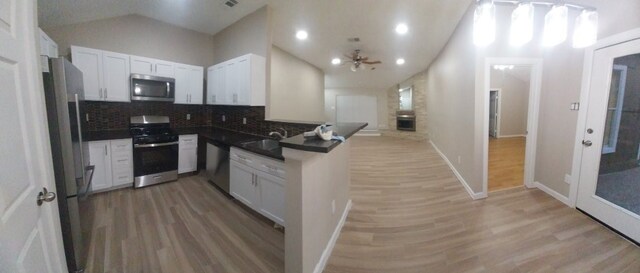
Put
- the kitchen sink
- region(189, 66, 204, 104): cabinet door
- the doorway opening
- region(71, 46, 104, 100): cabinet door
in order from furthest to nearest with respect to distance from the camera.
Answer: the doorway opening
region(189, 66, 204, 104): cabinet door
region(71, 46, 104, 100): cabinet door
the kitchen sink

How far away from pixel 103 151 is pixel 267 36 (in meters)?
2.87

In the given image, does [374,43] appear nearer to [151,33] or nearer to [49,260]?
[151,33]

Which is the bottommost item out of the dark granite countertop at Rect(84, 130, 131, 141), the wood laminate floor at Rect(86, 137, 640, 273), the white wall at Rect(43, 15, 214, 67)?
the wood laminate floor at Rect(86, 137, 640, 273)

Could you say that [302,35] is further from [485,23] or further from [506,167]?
[506,167]

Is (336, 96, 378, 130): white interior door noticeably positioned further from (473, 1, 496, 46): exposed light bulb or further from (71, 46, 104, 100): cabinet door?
(473, 1, 496, 46): exposed light bulb

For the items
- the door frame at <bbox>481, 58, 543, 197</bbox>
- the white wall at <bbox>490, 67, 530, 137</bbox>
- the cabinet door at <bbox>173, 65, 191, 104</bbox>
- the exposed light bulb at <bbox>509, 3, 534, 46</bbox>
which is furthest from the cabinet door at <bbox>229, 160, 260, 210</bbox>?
the white wall at <bbox>490, 67, 530, 137</bbox>

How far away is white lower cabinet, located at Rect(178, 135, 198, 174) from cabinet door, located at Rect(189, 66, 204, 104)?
0.75m

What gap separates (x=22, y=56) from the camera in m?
0.95

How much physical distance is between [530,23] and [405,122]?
7870 mm

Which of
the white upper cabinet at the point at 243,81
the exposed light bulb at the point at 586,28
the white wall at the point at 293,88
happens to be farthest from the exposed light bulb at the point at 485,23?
the white wall at the point at 293,88

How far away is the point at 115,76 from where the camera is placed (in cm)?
326

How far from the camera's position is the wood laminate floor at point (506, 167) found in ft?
11.6

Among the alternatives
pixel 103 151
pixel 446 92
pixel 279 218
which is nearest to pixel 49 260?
pixel 279 218

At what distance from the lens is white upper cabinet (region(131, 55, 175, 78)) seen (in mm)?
3398
